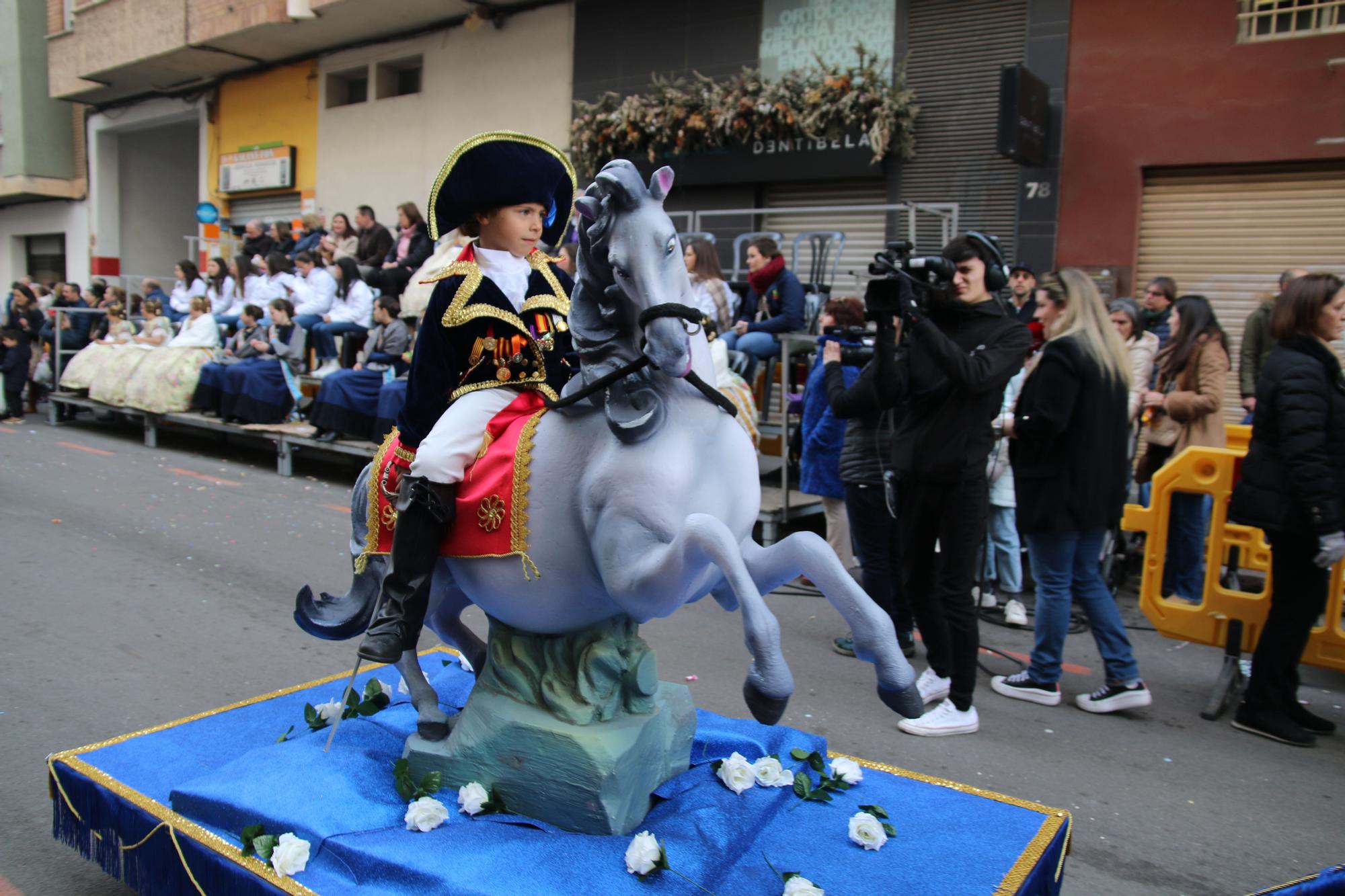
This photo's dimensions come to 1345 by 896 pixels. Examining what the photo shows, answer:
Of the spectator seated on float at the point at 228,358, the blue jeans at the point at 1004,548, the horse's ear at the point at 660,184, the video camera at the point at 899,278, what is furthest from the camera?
the spectator seated on float at the point at 228,358

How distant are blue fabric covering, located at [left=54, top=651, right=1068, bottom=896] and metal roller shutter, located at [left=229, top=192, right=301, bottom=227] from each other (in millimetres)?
16603

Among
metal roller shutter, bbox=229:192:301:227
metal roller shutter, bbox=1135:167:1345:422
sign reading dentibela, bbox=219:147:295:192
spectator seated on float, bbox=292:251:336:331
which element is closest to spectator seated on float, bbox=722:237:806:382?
metal roller shutter, bbox=1135:167:1345:422

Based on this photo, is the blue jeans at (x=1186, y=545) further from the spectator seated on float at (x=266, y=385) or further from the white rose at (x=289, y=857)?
the spectator seated on float at (x=266, y=385)

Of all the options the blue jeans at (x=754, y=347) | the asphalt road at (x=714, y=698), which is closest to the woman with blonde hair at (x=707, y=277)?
the blue jeans at (x=754, y=347)

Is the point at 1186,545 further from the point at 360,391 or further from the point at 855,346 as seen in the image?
the point at 360,391

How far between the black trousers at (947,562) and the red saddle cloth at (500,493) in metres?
2.01

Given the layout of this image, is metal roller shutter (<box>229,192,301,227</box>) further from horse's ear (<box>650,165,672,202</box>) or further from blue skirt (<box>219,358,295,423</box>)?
horse's ear (<box>650,165,672,202</box>)

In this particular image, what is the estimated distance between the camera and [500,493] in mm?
2719

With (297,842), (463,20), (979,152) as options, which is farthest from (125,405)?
(297,842)

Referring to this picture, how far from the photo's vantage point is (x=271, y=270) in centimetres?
1347

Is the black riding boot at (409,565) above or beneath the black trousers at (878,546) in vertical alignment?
above

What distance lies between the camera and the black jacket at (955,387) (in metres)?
4.05

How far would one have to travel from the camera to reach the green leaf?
8.43 ft

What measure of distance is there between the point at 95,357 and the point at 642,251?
1326 cm
